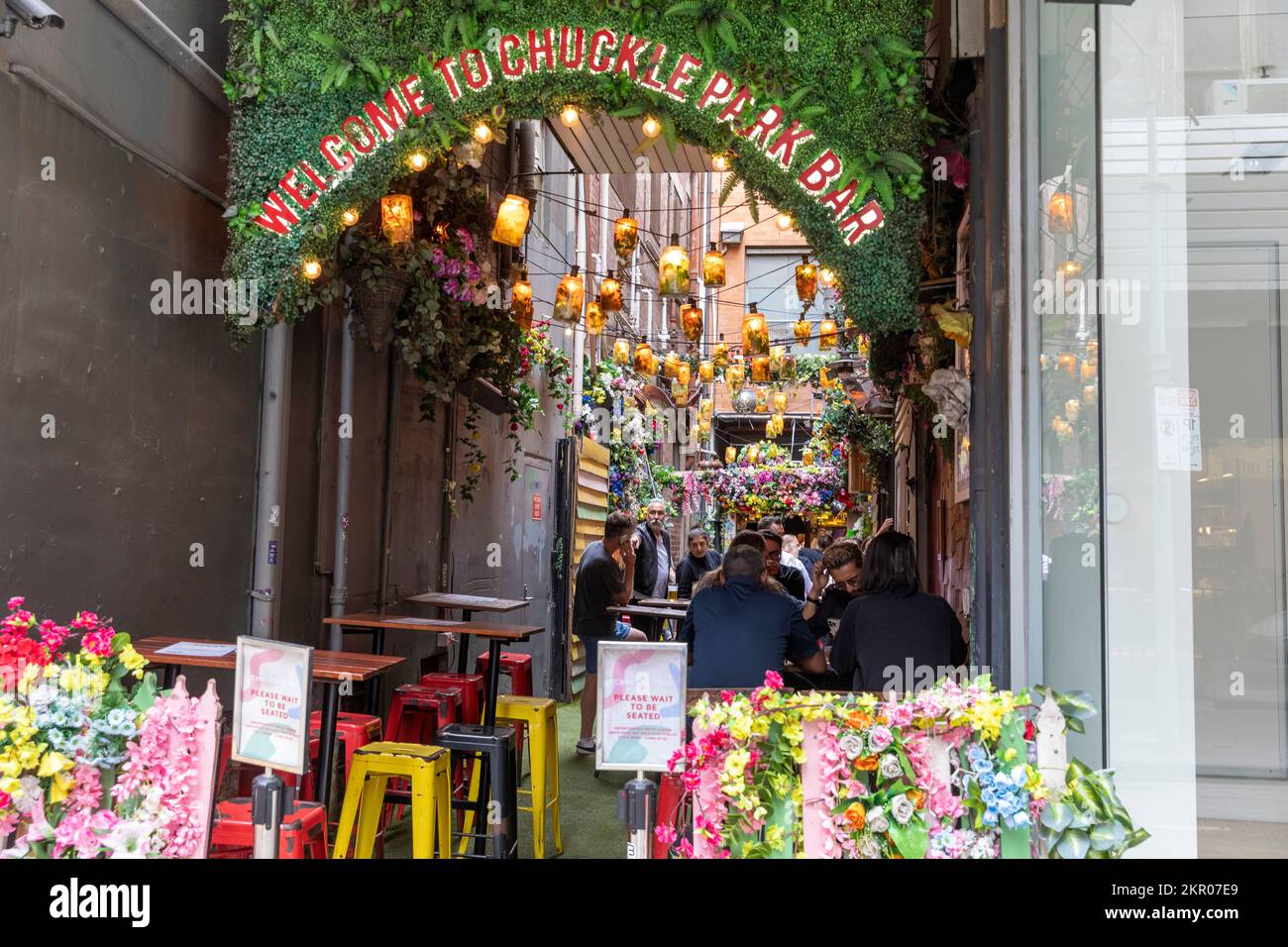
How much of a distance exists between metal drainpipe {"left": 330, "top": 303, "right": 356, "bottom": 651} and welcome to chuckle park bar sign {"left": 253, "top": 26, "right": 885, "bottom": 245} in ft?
6.34

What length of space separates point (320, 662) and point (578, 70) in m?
2.72

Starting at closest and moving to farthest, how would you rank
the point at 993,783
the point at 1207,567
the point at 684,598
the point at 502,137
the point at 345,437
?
1. the point at 993,783
2. the point at 1207,567
3. the point at 502,137
4. the point at 345,437
5. the point at 684,598

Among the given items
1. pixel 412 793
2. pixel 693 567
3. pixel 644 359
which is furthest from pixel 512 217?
pixel 644 359

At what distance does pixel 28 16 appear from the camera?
130 inches

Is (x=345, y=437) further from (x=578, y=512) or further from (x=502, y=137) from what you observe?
(x=578, y=512)

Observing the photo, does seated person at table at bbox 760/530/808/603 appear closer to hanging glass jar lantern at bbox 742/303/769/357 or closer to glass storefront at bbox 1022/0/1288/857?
hanging glass jar lantern at bbox 742/303/769/357

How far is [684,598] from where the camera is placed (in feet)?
30.6

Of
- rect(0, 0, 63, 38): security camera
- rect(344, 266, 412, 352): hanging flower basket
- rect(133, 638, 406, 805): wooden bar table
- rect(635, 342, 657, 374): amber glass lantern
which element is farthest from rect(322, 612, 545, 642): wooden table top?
rect(635, 342, 657, 374): amber glass lantern

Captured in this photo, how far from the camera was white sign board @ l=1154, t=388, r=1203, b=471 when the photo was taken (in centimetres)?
292

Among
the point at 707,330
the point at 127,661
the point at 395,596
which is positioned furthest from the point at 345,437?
the point at 707,330

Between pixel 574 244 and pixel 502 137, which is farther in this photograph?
pixel 574 244

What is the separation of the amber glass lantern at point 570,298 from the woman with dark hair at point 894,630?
396cm

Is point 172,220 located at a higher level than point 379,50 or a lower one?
lower

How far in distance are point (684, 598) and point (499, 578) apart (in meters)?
1.83
